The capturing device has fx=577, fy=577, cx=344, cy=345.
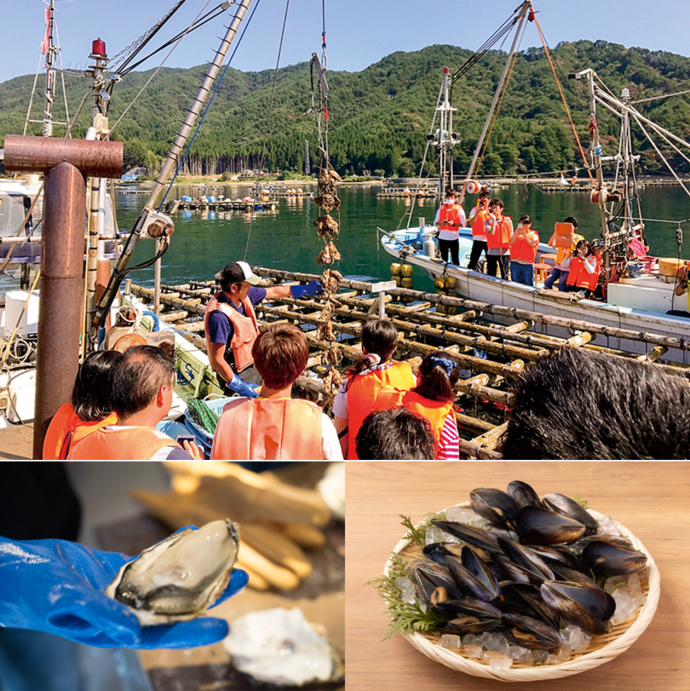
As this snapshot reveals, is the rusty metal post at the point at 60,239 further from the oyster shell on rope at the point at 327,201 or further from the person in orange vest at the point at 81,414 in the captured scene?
the oyster shell on rope at the point at 327,201

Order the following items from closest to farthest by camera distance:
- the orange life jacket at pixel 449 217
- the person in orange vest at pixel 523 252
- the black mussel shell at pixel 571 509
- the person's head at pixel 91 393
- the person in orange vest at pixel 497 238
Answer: the black mussel shell at pixel 571 509 → the person's head at pixel 91 393 → the person in orange vest at pixel 523 252 → the person in orange vest at pixel 497 238 → the orange life jacket at pixel 449 217

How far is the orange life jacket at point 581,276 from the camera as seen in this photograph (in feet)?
34.6

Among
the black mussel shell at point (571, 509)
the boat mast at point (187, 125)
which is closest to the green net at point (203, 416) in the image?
the boat mast at point (187, 125)

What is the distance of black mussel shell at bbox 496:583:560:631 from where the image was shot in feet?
3.77

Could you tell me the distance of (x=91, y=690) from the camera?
123cm

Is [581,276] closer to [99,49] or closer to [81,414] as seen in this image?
[99,49]

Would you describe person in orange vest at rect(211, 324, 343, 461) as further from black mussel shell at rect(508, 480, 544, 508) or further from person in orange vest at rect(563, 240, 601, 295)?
person in orange vest at rect(563, 240, 601, 295)

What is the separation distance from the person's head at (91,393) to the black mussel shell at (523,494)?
1633 millimetres

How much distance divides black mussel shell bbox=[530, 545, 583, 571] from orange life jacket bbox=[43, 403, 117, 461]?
1.64m

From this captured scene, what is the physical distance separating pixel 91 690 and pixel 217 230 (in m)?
44.5

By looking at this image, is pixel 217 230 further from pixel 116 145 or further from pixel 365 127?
pixel 365 127

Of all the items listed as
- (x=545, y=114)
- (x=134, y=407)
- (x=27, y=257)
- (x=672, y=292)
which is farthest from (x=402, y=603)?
(x=545, y=114)

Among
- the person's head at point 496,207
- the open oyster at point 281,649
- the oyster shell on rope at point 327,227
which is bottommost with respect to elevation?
the open oyster at point 281,649

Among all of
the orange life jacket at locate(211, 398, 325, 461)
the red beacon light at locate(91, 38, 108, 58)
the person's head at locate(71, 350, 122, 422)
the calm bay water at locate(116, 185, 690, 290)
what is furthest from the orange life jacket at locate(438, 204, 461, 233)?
the orange life jacket at locate(211, 398, 325, 461)
